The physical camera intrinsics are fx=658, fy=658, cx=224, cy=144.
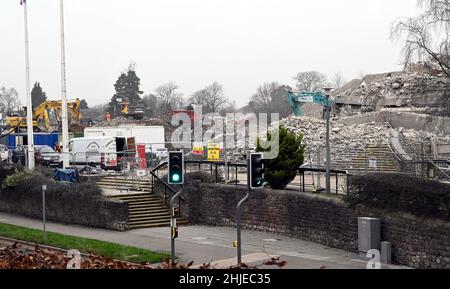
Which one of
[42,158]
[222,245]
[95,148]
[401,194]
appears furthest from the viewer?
[42,158]

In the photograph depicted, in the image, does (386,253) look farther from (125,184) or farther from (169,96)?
(169,96)

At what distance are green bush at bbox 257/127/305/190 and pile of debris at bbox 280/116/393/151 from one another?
19.4 meters

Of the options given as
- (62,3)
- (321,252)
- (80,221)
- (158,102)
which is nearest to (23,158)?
(62,3)

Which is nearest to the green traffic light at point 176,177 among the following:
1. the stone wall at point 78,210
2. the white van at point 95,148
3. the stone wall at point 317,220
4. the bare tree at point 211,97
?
the stone wall at point 317,220

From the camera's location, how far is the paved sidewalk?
20.3 metres

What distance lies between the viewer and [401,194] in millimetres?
20516

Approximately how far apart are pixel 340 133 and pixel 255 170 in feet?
125

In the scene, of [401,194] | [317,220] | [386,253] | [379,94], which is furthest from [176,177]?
[379,94]

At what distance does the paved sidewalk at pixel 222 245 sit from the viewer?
20312 millimetres

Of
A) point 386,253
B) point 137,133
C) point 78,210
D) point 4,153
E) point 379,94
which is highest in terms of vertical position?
point 379,94

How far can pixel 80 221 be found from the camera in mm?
29703

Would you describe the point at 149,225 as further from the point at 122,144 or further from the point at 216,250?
the point at 122,144

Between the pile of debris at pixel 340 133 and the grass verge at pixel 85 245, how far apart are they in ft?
81.5

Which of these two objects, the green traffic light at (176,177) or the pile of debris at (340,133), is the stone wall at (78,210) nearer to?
the green traffic light at (176,177)
